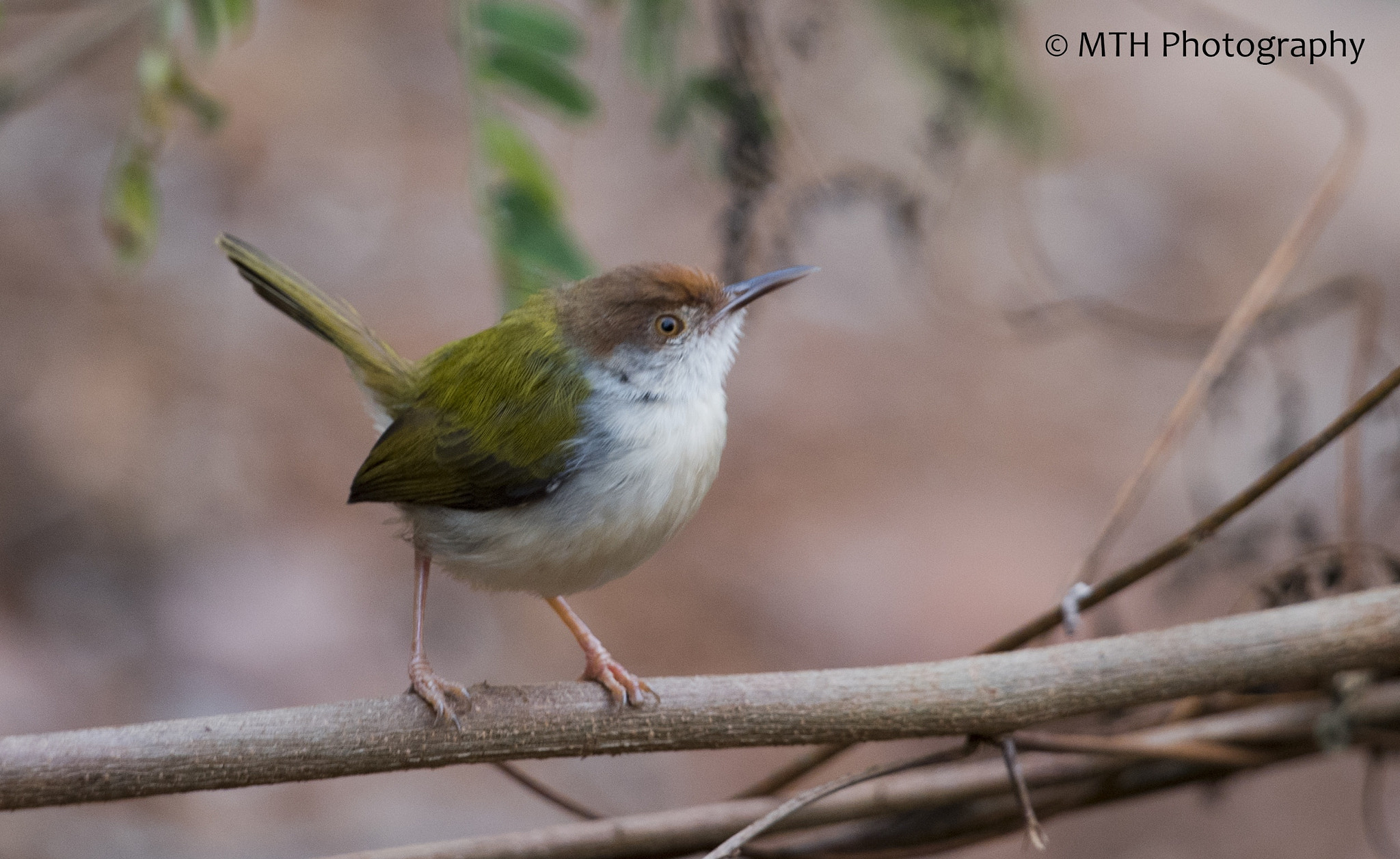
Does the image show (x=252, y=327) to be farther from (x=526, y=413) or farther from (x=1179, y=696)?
Answer: (x=1179, y=696)

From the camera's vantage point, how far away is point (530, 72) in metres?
2.89

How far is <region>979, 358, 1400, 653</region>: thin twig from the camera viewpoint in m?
2.00

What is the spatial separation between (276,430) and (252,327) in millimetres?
672

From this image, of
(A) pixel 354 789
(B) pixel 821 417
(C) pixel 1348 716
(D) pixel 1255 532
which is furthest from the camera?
(B) pixel 821 417

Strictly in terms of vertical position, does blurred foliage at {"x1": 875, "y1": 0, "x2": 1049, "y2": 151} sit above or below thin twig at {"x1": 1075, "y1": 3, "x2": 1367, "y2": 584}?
above

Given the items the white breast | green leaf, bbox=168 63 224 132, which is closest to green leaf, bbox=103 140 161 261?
green leaf, bbox=168 63 224 132

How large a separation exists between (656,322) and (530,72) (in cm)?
69

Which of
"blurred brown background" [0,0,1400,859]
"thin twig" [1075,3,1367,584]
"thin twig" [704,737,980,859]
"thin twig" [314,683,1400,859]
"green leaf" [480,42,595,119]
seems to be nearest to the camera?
"thin twig" [704,737,980,859]

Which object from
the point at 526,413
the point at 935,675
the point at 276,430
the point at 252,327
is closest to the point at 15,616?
the point at 276,430

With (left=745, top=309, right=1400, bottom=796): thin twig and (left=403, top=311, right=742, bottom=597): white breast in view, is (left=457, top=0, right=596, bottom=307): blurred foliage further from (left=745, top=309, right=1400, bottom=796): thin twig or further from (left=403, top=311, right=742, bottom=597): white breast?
(left=745, top=309, right=1400, bottom=796): thin twig

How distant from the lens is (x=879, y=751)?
15.9 ft

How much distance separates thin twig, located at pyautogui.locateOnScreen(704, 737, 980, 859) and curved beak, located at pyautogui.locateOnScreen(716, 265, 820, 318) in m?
1.02

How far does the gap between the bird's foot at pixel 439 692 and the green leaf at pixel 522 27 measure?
Answer: 4.86 feet

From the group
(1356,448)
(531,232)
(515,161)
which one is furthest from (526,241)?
(1356,448)
